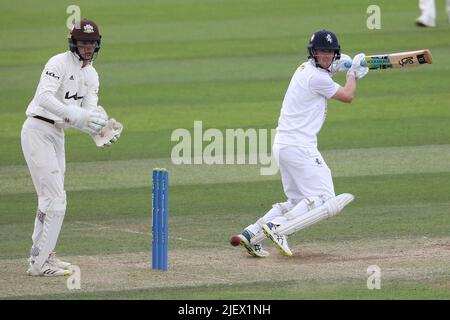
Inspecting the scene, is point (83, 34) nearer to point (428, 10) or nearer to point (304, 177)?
point (304, 177)

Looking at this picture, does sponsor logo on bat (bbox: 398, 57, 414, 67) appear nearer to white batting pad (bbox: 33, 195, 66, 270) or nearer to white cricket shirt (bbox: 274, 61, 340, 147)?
white cricket shirt (bbox: 274, 61, 340, 147)

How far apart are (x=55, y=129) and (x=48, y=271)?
3.66 feet

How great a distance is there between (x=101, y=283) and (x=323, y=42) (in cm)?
272

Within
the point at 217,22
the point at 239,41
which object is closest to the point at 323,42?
the point at 239,41

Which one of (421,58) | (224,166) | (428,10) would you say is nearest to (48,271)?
(421,58)

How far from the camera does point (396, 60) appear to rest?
33.7 feet

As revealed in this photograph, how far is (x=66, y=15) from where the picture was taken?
24969 millimetres

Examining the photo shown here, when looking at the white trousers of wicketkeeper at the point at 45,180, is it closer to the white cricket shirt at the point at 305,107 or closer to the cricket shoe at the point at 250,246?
the cricket shoe at the point at 250,246

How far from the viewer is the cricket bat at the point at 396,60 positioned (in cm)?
1023

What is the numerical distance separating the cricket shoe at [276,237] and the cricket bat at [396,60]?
1.60m

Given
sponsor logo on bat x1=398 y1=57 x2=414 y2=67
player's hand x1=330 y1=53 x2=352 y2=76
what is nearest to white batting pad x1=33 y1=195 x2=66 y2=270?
player's hand x1=330 y1=53 x2=352 y2=76

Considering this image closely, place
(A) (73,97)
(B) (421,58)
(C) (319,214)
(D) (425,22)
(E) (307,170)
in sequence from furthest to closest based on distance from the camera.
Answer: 1. (D) (425,22)
2. (B) (421,58)
3. (E) (307,170)
4. (C) (319,214)
5. (A) (73,97)

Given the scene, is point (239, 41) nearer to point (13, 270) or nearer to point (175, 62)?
point (175, 62)
